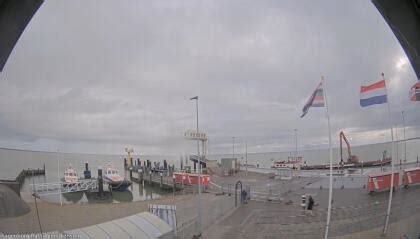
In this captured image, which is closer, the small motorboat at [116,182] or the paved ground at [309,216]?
the paved ground at [309,216]

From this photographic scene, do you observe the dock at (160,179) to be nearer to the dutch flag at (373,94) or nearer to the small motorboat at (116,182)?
the small motorboat at (116,182)

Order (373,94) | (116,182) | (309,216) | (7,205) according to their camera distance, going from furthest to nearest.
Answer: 1. (116,182)
2. (309,216)
3. (7,205)
4. (373,94)

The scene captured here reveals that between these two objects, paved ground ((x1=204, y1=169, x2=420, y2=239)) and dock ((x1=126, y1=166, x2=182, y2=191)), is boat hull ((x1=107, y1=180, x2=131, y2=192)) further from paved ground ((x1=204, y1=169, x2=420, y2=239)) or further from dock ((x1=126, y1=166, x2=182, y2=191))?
paved ground ((x1=204, y1=169, x2=420, y2=239))

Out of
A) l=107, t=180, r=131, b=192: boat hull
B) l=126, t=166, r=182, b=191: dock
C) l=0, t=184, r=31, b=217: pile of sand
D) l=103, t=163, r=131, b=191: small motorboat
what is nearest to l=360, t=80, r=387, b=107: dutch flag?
l=0, t=184, r=31, b=217: pile of sand

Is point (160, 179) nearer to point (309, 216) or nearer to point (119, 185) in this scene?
point (119, 185)

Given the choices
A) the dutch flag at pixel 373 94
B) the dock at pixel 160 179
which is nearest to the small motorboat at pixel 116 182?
the dock at pixel 160 179

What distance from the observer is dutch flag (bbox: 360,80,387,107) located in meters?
10.1

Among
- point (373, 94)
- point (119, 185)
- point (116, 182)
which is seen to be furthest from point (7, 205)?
point (119, 185)

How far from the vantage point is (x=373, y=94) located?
33.7ft

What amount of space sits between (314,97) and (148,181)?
1971 inches

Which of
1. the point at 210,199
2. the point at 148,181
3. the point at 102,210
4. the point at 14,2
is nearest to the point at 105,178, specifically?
the point at 148,181

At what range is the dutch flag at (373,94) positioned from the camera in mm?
10055

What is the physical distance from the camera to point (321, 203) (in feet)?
64.0

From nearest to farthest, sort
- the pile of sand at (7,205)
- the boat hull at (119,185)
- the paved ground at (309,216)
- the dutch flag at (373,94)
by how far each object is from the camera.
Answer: the dutch flag at (373,94) < the pile of sand at (7,205) < the paved ground at (309,216) < the boat hull at (119,185)
